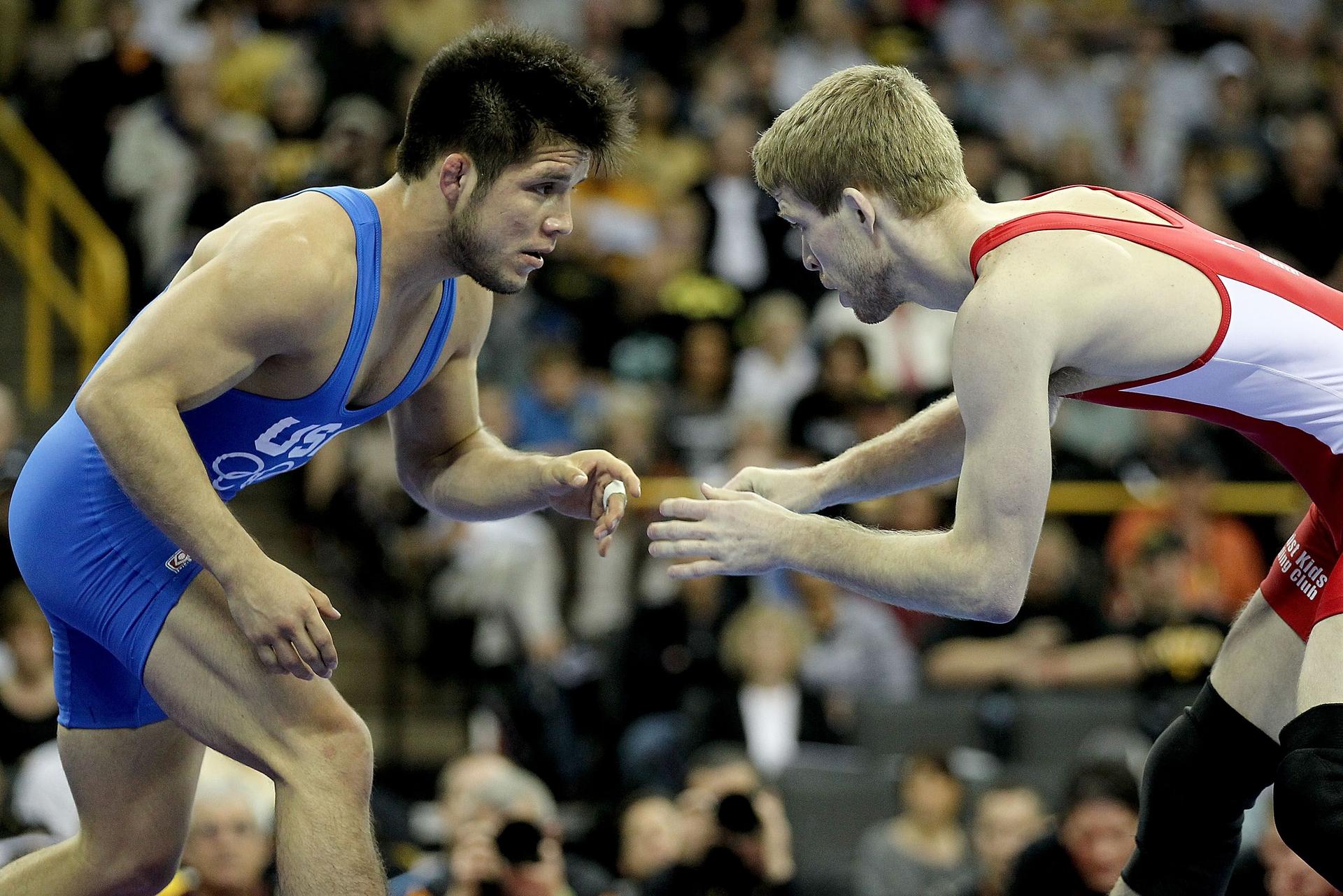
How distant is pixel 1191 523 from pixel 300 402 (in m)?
5.98

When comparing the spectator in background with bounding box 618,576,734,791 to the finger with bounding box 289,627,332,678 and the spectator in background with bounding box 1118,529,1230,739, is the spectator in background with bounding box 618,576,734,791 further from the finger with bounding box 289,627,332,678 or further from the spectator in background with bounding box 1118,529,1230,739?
the finger with bounding box 289,627,332,678

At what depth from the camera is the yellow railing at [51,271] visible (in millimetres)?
9227

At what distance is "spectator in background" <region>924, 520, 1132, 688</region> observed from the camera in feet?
25.4

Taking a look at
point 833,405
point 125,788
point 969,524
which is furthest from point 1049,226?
point 833,405

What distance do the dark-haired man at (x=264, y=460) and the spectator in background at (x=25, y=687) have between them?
3.04m

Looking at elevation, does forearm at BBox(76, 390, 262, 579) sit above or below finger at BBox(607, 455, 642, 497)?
above

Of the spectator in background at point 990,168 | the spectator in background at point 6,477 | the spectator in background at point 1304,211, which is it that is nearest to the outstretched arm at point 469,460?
the spectator in background at point 6,477

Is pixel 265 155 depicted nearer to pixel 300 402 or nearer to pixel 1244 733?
pixel 300 402

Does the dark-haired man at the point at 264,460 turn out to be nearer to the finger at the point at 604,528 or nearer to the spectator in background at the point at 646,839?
the finger at the point at 604,528

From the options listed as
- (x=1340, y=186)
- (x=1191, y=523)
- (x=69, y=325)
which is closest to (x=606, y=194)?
(x=69, y=325)

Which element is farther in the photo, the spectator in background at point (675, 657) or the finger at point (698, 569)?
the spectator in background at point (675, 657)

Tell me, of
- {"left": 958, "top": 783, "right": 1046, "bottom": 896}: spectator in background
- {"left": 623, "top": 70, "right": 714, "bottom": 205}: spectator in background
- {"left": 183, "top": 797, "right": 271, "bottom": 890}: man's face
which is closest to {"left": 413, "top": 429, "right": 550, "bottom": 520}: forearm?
{"left": 183, "top": 797, "right": 271, "bottom": 890}: man's face

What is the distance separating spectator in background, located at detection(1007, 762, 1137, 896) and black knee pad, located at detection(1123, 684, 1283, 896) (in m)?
1.43

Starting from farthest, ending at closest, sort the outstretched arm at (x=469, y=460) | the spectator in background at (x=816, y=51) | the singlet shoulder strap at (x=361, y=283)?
1. the spectator in background at (x=816, y=51)
2. the outstretched arm at (x=469, y=460)
3. the singlet shoulder strap at (x=361, y=283)
